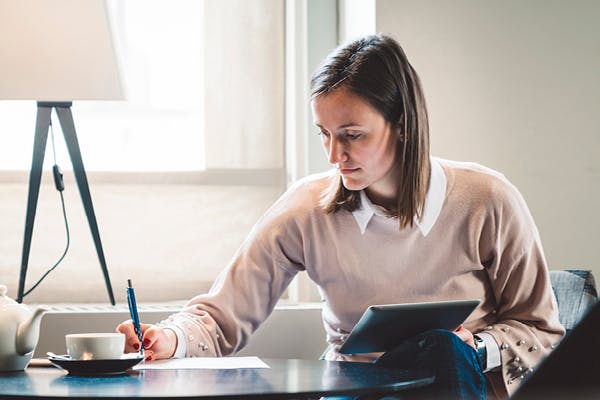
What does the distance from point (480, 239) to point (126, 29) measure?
1.47m

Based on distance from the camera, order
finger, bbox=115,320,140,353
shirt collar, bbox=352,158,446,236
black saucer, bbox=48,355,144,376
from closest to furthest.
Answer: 1. black saucer, bbox=48,355,144,376
2. finger, bbox=115,320,140,353
3. shirt collar, bbox=352,158,446,236

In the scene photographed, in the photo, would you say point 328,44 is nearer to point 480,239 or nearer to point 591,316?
point 480,239

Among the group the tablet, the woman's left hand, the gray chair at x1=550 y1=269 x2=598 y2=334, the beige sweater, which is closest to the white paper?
the tablet

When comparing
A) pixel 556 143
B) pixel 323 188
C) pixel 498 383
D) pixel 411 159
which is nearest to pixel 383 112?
pixel 411 159

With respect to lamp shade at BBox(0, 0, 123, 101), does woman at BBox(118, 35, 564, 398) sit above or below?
below

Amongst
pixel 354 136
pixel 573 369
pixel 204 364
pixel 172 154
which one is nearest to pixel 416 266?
pixel 354 136

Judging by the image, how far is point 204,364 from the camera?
157 centimetres

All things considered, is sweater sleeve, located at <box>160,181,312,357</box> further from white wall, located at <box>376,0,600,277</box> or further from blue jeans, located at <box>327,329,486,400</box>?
white wall, located at <box>376,0,600,277</box>

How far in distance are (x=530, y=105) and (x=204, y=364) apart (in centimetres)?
157

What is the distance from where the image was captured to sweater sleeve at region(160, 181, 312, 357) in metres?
2.00

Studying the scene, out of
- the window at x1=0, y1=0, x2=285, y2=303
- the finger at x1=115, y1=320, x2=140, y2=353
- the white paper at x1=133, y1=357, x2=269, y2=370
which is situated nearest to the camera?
the white paper at x1=133, y1=357, x2=269, y2=370

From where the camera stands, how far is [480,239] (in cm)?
199

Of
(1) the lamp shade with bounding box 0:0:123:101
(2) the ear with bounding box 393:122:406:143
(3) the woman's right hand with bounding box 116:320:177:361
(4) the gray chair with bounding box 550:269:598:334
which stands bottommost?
(4) the gray chair with bounding box 550:269:598:334

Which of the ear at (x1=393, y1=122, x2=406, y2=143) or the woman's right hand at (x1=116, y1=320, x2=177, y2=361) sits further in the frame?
the ear at (x1=393, y1=122, x2=406, y2=143)
